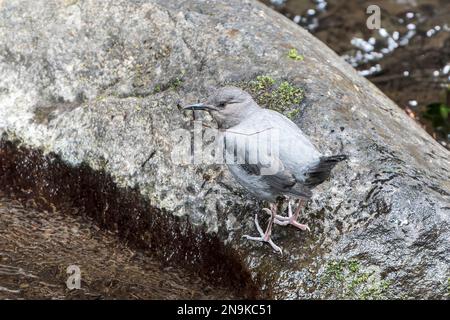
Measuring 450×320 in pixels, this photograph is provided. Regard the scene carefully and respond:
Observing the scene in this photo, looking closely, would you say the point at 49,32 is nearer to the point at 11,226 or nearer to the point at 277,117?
the point at 11,226

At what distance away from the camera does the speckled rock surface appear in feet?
15.2

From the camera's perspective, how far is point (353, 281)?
14.9ft

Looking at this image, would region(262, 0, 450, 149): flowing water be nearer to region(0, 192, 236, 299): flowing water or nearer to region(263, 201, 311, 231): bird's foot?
region(263, 201, 311, 231): bird's foot

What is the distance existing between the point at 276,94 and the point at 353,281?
1699mm

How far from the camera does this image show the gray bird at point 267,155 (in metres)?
4.48

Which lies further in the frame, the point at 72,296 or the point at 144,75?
the point at 144,75

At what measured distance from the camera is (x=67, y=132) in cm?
559

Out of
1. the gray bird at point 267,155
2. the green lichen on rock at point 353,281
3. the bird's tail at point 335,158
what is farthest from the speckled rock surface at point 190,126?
the bird's tail at point 335,158

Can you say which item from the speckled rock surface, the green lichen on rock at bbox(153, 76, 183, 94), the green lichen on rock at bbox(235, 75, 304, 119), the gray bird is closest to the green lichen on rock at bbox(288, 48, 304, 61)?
the speckled rock surface

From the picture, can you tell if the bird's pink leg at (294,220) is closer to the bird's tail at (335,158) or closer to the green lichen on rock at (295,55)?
the bird's tail at (335,158)

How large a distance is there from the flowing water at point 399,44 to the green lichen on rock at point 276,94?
11.2 ft

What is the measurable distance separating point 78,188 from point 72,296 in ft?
3.58

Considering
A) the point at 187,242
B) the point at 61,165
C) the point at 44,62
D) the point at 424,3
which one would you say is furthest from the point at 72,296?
the point at 424,3

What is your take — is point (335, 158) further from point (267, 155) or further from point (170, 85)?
point (170, 85)
